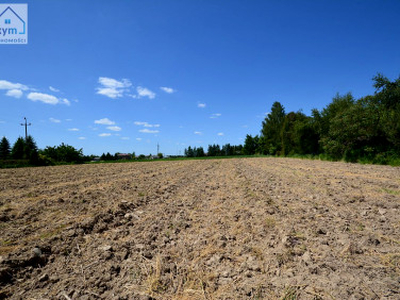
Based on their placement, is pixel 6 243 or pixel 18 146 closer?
pixel 6 243

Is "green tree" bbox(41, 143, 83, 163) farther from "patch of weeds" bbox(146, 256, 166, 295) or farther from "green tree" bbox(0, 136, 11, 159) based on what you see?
"patch of weeds" bbox(146, 256, 166, 295)

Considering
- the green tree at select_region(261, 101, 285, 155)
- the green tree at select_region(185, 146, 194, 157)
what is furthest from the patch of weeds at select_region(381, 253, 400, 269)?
the green tree at select_region(185, 146, 194, 157)

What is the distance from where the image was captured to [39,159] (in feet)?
105

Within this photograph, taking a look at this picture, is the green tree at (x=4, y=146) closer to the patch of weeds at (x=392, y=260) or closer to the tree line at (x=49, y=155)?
the tree line at (x=49, y=155)

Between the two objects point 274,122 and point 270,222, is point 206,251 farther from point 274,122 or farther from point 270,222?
point 274,122

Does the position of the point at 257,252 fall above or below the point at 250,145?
below

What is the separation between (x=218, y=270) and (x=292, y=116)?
190 ft

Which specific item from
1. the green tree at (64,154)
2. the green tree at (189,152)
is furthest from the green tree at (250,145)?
the green tree at (64,154)

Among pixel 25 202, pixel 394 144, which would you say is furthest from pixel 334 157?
pixel 25 202

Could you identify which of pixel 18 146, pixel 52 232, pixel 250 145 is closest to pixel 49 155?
pixel 18 146

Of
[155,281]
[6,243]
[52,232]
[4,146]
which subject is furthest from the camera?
[4,146]

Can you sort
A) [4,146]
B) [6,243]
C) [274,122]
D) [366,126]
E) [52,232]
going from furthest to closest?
[4,146] < [274,122] < [366,126] < [52,232] < [6,243]

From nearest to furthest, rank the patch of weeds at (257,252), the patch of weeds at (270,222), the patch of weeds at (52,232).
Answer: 1. the patch of weeds at (257,252)
2. the patch of weeds at (52,232)
3. the patch of weeds at (270,222)

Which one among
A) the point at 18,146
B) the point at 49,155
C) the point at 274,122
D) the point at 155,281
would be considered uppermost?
the point at 274,122
